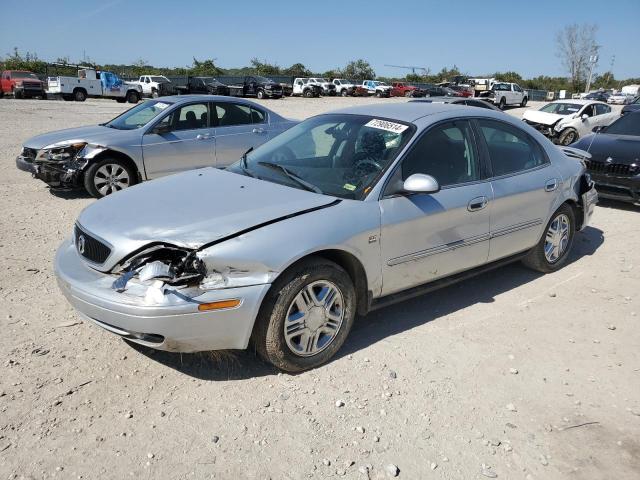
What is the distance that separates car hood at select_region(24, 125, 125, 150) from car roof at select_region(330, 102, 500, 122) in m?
4.57

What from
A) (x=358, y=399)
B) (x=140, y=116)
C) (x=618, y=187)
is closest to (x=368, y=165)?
(x=358, y=399)

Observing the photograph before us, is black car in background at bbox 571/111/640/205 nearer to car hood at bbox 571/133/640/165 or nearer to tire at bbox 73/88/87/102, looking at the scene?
car hood at bbox 571/133/640/165

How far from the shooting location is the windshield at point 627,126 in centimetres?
888

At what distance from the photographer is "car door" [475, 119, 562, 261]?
4.41 m

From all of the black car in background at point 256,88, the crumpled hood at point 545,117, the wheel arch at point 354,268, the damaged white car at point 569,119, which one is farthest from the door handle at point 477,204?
the black car in background at point 256,88

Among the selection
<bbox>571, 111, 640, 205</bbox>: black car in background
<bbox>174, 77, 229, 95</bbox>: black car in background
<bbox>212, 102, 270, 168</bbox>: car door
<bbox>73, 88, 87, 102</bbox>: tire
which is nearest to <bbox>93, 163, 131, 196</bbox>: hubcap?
<bbox>212, 102, 270, 168</bbox>: car door

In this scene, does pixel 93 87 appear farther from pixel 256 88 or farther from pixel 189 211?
pixel 189 211

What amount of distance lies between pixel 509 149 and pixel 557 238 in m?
1.21

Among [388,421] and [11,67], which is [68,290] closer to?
[388,421]

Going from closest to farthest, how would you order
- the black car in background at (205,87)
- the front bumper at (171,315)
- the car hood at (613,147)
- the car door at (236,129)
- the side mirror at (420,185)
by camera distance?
Answer: the front bumper at (171,315)
the side mirror at (420,185)
the car hood at (613,147)
the car door at (236,129)
the black car in background at (205,87)

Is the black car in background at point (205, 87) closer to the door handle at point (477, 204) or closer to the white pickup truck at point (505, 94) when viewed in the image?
the white pickup truck at point (505, 94)

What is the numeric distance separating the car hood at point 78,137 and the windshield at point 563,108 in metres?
14.8

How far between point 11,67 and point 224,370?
172 ft

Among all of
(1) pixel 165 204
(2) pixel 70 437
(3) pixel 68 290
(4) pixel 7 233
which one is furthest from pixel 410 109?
(4) pixel 7 233
